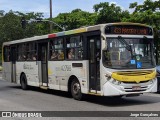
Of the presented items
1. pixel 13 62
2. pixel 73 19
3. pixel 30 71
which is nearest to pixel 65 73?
pixel 30 71

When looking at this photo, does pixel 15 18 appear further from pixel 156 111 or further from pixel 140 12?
pixel 156 111

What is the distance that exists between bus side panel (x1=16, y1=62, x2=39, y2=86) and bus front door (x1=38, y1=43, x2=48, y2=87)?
55 cm

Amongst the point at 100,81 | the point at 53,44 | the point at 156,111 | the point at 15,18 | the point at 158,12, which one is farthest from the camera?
the point at 15,18

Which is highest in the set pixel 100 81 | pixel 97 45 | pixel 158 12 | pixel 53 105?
pixel 158 12

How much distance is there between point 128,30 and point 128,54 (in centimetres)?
93

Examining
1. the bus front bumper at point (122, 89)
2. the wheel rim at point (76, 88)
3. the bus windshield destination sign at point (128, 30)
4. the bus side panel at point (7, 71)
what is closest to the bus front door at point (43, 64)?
the wheel rim at point (76, 88)

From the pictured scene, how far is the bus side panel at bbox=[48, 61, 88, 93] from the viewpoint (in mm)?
13961

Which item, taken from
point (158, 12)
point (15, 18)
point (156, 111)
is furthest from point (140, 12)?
point (156, 111)

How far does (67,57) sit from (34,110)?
3.95 meters

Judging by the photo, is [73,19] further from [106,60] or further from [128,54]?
[106,60]

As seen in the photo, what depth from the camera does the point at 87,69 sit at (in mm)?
13781

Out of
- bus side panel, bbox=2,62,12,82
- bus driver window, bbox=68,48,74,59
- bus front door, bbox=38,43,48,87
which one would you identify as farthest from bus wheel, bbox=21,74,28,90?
bus driver window, bbox=68,48,74,59

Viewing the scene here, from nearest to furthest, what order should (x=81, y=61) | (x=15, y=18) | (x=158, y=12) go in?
(x=81, y=61)
(x=158, y=12)
(x=15, y=18)

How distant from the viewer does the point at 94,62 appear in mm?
13445
